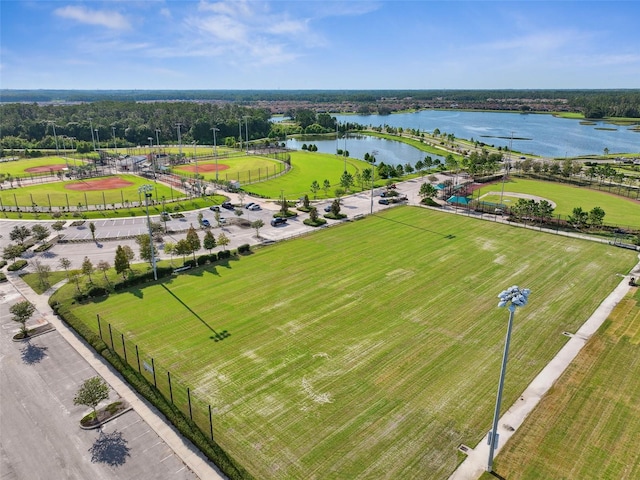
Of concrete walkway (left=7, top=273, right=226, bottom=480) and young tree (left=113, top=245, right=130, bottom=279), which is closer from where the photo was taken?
concrete walkway (left=7, top=273, right=226, bottom=480)

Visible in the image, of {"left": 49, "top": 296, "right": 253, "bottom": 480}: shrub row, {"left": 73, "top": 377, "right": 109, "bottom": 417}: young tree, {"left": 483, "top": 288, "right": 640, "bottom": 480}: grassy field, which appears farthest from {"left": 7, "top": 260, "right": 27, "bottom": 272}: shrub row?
{"left": 483, "top": 288, "right": 640, "bottom": 480}: grassy field

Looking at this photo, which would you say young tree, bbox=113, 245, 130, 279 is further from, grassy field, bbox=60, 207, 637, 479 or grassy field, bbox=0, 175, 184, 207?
grassy field, bbox=0, 175, 184, 207

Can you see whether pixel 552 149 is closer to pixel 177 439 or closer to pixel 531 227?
pixel 531 227

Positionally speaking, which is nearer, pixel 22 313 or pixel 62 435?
pixel 62 435

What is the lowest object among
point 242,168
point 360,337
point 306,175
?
point 360,337

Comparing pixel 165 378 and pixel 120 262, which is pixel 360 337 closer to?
pixel 165 378

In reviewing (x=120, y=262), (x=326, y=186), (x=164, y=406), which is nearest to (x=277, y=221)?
(x=326, y=186)
